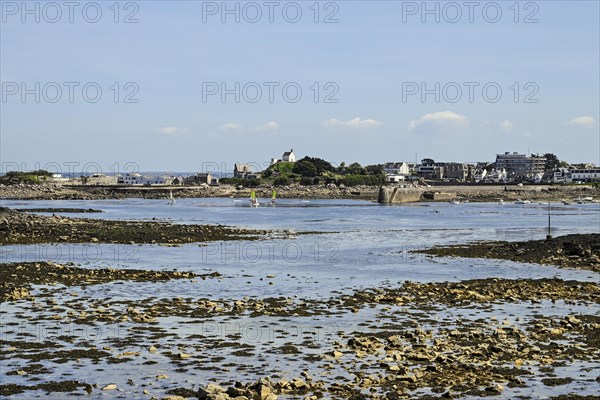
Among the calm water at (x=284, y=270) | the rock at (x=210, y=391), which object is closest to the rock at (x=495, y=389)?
the calm water at (x=284, y=270)

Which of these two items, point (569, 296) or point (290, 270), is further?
point (290, 270)

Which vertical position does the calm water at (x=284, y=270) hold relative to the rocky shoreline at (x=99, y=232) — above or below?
below

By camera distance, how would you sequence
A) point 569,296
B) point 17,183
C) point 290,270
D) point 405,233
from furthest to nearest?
point 17,183
point 405,233
point 290,270
point 569,296

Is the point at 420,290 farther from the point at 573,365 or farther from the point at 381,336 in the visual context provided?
the point at 573,365

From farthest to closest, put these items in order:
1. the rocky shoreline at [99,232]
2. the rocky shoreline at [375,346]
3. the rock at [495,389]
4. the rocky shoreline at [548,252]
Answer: the rocky shoreline at [99,232] < the rocky shoreline at [548,252] < the rocky shoreline at [375,346] < the rock at [495,389]

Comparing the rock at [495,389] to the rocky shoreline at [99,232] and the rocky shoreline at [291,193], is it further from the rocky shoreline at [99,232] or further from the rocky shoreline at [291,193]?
the rocky shoreline at [291,193]

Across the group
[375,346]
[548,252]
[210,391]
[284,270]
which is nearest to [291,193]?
[548,252]

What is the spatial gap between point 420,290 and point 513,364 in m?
12.6

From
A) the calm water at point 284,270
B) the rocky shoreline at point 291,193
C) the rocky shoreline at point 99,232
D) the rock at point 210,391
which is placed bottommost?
the calm water at point 284,270

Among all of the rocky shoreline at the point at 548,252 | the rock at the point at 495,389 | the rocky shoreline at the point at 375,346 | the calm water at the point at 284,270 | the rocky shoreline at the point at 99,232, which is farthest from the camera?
the rocky shoreline at the point at 99,232

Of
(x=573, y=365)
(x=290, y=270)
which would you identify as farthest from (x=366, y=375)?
(x=290, y=270)

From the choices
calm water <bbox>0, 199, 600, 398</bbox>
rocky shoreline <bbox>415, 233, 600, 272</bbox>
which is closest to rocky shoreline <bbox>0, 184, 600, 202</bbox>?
calm water <bbox>0, 199, 600, 398</bbox>

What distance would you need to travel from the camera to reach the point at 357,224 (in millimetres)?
82250

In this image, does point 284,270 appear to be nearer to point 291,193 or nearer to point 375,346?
point 375,346
